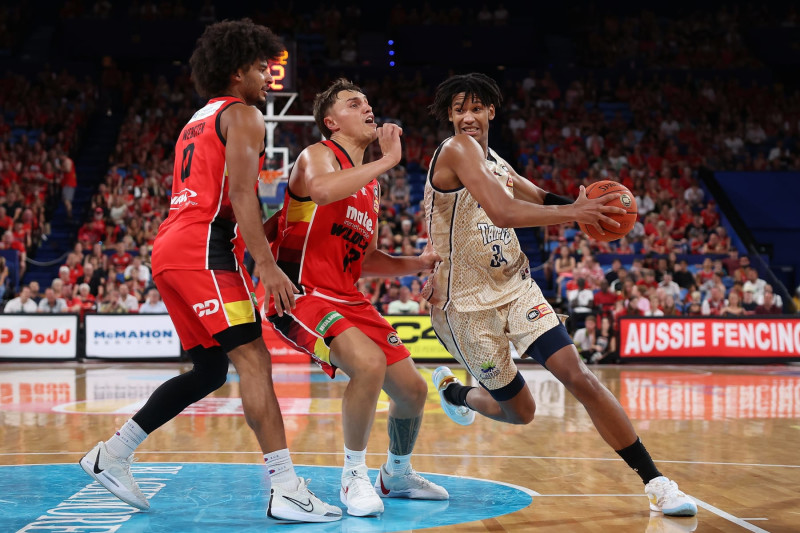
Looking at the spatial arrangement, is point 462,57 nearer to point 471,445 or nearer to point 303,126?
point 303,126

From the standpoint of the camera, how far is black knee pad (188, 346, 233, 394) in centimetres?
412

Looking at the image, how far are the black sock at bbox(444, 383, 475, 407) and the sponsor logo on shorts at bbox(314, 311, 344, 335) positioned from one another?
1.41 meters

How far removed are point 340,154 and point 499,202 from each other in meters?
0.85

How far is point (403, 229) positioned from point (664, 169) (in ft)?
19.8

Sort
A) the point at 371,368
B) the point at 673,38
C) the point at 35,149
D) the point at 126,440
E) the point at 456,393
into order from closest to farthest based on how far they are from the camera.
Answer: the point at 371,368 → the point at 126,440 → the point at 456,393 → the point at 35,149 → the point at 673,38

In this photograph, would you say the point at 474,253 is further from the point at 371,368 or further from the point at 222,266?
the point at 222,266

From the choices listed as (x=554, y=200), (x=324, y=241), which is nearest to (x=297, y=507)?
(x=324, y=241)

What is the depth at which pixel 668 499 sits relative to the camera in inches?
159

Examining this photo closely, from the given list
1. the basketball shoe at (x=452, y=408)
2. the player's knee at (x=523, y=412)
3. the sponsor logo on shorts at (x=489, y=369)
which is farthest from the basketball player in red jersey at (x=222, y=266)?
the basketball shoe at (x=452, y=408)

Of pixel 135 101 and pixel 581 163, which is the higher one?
pixel 135 101

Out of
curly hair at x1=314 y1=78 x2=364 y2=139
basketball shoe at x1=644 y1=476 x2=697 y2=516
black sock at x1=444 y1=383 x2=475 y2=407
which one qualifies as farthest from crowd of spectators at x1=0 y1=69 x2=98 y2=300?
basketball shoe at x1=644 y1=476 x2=697 y2=516

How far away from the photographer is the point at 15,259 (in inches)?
622

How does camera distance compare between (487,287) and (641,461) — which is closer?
(641,461)

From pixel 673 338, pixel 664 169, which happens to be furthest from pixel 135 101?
pixel 673 338
